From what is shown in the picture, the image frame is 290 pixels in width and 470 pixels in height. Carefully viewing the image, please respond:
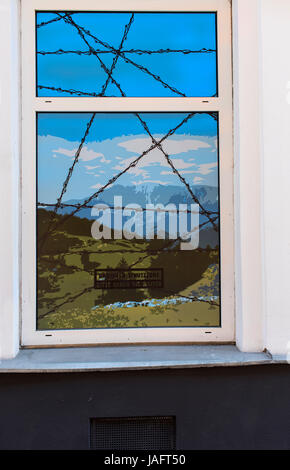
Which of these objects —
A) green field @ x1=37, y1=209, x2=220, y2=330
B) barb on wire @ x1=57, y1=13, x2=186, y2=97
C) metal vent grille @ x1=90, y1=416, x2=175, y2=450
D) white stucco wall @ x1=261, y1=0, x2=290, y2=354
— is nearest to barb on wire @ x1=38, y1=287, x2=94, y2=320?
green field @ x1=37, y1=209, x2=220, y2=330

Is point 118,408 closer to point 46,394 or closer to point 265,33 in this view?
point 46,394

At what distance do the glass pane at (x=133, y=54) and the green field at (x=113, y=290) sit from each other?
112cm

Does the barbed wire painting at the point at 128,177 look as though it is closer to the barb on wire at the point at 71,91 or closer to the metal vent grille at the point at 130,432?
the barb on wire at the point at 71,91

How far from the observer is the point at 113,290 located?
3107 mm

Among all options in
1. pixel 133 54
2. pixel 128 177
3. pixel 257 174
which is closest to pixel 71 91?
pixel 133 54

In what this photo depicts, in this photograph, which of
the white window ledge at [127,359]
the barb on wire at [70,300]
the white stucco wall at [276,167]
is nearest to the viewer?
the white window ledge at [127,359]

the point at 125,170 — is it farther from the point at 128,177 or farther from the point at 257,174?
the point at 257,174

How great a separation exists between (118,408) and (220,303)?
109cm

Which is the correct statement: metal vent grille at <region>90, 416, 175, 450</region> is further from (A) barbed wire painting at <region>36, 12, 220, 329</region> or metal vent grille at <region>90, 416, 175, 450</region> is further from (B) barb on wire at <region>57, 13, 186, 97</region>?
(B) barb on wire at <region>57, 13, 186, 97</region>

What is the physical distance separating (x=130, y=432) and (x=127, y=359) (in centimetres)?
55

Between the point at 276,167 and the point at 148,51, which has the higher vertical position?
the point at 148,51

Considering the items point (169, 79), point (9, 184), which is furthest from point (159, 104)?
point (9, 184)

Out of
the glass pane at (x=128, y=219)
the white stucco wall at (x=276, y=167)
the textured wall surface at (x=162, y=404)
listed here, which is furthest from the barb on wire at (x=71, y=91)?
the textured wall surface at (x=162, y=404)

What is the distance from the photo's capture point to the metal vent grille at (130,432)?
2.85 m
